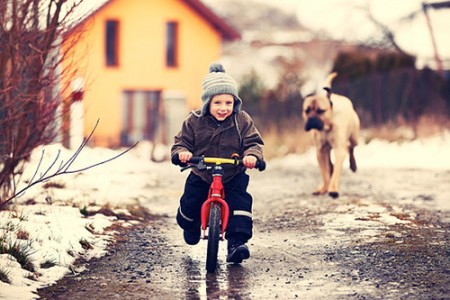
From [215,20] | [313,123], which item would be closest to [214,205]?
[313,123]

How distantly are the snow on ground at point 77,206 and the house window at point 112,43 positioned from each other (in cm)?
1377

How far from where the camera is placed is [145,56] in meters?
34.0

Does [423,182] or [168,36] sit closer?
[423,182]

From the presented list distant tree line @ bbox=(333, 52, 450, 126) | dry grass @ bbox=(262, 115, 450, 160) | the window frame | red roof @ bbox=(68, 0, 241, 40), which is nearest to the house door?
the window frame

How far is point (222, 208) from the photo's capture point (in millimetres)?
7539

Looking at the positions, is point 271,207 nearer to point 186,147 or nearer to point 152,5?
point 186,147

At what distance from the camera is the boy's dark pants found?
25.5 ft

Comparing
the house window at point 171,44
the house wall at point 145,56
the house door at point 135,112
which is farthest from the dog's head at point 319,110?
the house window at point 171,44

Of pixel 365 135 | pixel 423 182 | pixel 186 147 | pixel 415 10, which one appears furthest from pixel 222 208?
pixel 415 10

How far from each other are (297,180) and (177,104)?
11293 millimetres

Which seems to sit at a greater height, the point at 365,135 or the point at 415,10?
the point at 415,10

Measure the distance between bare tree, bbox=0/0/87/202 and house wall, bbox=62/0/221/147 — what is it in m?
22.9

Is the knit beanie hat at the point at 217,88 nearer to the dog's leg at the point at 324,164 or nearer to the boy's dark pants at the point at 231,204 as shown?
the boy's dark pants at the point at 231,204

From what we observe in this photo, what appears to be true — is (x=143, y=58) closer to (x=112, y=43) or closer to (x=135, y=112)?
(x=112, y=43)
